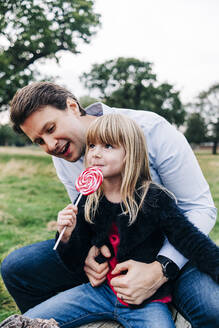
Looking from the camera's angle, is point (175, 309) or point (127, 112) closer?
point (175, 309)

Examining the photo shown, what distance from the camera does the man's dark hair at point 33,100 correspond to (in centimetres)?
239

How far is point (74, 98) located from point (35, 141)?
1.66 ft

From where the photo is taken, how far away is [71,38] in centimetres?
1778

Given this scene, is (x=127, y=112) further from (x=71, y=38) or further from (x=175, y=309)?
(x=71, y=38)

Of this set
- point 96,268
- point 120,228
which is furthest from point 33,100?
point 96,268

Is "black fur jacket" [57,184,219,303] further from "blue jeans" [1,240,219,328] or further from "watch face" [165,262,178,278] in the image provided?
"blue jeans" [1,240,219,328]

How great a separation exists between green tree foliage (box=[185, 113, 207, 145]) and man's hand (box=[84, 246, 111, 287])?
42.2 m

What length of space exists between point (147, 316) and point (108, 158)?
2.98 ft

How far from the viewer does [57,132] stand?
7.96 feet

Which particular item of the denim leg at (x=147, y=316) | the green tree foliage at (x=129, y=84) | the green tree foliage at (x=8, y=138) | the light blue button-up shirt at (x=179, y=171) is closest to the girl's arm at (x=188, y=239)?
the light blue button-up shirt at (x=179, y=171)

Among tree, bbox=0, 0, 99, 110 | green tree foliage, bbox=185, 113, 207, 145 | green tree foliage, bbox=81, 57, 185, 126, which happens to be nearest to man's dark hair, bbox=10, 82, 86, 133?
tree, bbox=0, 0, 99, 110

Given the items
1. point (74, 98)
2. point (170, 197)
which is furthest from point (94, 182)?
point (74, 98)

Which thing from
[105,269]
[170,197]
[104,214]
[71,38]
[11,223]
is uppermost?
[71,38]

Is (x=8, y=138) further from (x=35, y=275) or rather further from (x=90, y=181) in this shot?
(x=90, y=181)
